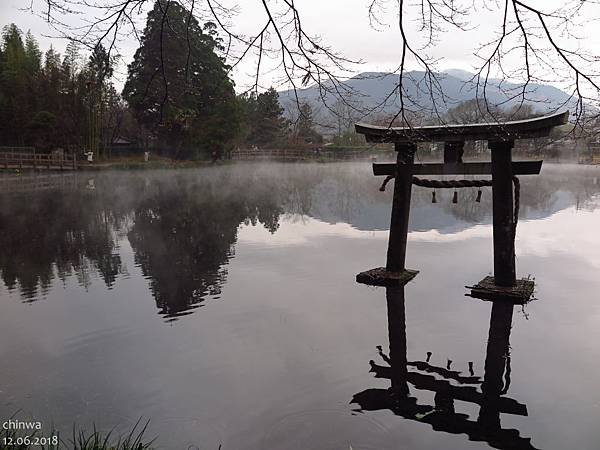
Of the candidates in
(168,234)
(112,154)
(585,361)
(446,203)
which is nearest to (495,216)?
(585,361)

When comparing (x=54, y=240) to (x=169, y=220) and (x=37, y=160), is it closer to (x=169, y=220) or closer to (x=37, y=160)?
(x=169, y=220)

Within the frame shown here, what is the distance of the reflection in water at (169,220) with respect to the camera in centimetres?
865

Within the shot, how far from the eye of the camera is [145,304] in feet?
22.9

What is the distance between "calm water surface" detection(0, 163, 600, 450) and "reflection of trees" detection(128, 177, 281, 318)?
72 mm

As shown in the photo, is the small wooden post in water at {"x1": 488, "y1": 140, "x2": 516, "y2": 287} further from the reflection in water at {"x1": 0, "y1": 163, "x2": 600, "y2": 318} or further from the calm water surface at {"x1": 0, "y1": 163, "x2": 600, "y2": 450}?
the reflection in water at {"x1": 0, "y1": 163, "x2": 600, "y2": 318}

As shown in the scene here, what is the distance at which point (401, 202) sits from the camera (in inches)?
306

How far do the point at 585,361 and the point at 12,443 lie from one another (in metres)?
5.04

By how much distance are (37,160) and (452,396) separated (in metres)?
36.2

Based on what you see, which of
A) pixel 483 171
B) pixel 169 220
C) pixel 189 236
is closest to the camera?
pixel 483 171

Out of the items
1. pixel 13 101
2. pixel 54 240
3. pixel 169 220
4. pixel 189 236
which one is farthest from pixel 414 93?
pixel 13 101

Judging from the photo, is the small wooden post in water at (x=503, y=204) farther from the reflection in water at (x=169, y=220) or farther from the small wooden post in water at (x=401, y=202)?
the reflection in water at (x=169, y=220)

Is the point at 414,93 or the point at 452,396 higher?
the point at 414,93

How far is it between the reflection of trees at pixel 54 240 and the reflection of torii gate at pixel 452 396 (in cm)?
544

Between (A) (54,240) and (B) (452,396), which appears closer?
(B) (452,396)
